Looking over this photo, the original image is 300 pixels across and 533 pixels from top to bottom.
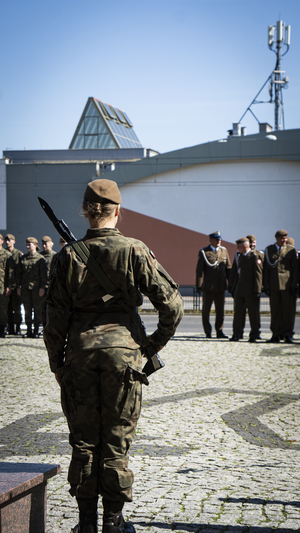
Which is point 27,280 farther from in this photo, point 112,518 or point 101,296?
point 112,518

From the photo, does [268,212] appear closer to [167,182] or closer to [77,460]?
[167,182]

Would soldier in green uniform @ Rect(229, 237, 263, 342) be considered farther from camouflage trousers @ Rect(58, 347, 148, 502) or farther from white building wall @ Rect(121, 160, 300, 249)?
white building wall @ Rect(121, 160, 300, 249)

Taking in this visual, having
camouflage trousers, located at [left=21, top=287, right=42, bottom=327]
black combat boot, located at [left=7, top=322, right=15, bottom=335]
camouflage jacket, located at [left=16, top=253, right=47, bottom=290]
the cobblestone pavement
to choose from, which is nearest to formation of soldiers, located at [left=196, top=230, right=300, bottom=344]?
the cobblestone pavement

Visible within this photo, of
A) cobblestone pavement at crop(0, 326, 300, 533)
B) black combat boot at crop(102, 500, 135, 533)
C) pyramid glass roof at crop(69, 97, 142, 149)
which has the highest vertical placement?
pyramid glass roof at crop(69, 97, 142, 149)

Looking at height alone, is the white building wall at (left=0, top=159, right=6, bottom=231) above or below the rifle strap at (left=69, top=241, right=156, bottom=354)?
above

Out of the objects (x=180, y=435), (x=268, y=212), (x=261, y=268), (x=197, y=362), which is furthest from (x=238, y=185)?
(x=180, y=435)

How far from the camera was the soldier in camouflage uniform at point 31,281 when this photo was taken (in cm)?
1222

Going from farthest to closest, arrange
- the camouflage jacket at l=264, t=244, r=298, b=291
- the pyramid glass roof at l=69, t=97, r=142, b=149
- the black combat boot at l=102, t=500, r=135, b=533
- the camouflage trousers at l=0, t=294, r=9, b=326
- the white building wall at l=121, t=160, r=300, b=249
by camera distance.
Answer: the pyramid glass roof at l=69, t=97, r=142, b=149 < the white building wall at l=121, t=160, r=300, b=249 < the camouflage trousers at l=0, t=294, r=9, b=326 < the camouflage jacket at l=264, t=244, r=298, b=291 < the black combat boot at l=102, t=500, r=135, b=533

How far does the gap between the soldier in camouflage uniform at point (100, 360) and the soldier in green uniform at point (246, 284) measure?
8.82m

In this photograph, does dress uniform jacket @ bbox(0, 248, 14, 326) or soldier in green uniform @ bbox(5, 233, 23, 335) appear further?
soldier in green uniform @ bbox(5, 233, 23, 335)

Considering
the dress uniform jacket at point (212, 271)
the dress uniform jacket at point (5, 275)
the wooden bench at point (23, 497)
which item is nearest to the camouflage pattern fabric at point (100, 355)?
the wooden bench at point (23, 497)

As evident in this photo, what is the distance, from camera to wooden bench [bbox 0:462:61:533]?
9.05 ft

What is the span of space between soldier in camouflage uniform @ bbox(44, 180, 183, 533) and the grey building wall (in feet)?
80.6

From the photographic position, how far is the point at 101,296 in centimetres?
303
